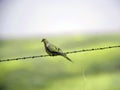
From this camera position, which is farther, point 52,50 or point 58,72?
point 58,72

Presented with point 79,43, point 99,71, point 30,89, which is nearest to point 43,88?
point 30,89

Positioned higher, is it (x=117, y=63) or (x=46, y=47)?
(x=117, y=63)

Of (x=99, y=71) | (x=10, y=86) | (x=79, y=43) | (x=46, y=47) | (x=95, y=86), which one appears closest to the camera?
(x=46, y=47)

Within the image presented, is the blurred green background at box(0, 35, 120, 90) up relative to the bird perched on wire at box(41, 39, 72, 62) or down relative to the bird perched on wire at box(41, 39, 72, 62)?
up

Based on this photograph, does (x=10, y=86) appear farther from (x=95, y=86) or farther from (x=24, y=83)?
(x=95, y=86)

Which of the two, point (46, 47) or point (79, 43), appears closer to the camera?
point (46, 47)

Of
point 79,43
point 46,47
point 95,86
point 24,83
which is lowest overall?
point 46,47

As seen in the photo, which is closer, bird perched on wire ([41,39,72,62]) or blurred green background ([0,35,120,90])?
bird perched on wire ([41,39,72,62])

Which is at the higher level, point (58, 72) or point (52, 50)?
point (58, 72)

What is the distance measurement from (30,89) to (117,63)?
5.31 meters

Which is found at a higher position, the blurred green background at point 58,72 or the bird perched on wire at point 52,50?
the blurred green background at point 58,72

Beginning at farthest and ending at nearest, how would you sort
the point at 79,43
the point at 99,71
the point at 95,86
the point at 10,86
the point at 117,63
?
the point at 79,43 < the point at 99,71 < the point at 117,63 < the point at 10,86 < the point at 95,86

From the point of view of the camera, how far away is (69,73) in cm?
2545

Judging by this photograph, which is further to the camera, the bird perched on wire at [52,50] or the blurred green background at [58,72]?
the blurred green background at [58,72]
